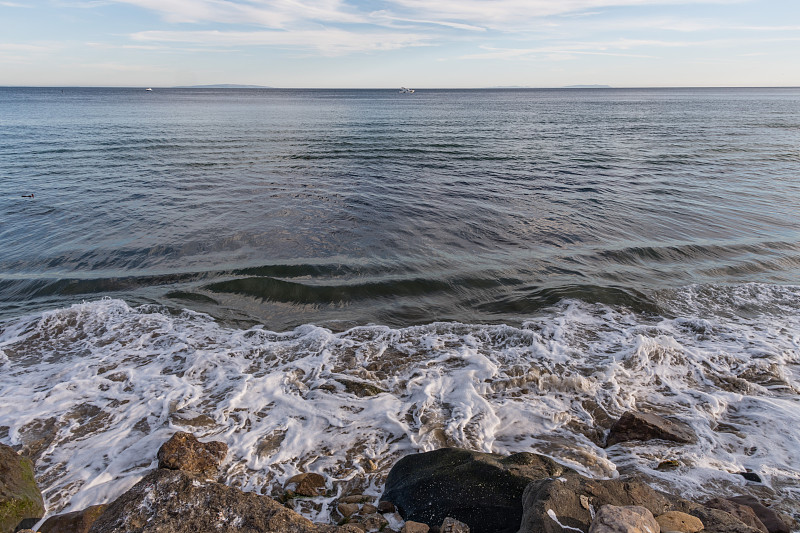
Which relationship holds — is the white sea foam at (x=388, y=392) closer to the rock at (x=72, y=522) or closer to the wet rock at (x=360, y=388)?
the wet rock at (x=360, y=388)

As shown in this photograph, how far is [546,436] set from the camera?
17.1 feet

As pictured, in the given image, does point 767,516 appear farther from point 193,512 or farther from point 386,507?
point 193,512

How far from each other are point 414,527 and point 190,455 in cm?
262

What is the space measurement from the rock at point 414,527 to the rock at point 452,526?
17 centimetres

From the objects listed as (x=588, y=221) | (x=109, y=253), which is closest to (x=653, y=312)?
(x=588, y=221)

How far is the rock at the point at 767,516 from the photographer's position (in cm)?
357

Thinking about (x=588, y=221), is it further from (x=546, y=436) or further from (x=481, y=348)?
(x=546, y=436)

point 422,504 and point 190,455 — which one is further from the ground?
point 422,504

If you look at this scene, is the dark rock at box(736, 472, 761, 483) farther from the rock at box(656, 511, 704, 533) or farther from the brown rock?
the brown rock

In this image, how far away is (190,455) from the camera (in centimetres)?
457

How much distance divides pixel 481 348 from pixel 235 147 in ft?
78.2

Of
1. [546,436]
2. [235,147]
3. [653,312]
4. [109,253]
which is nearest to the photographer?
[546,436]

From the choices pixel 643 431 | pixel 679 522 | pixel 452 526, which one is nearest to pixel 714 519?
pixel 679 522

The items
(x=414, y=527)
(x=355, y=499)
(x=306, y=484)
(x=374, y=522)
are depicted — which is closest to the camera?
(x=414, y=527)
